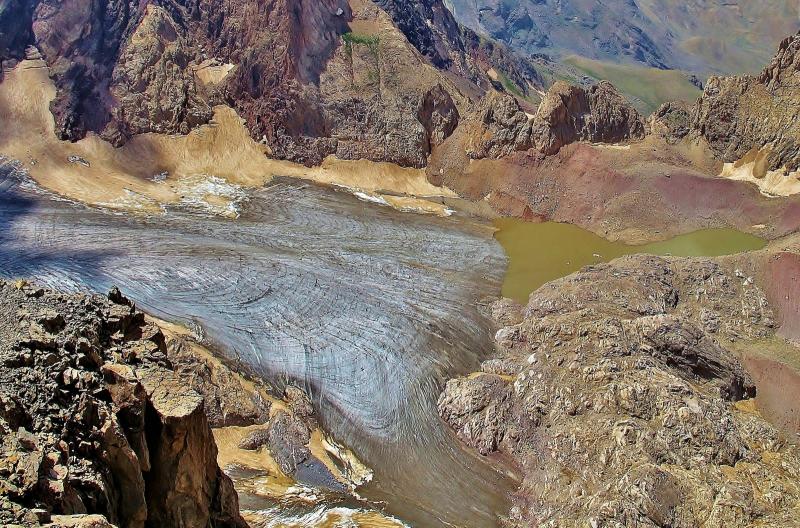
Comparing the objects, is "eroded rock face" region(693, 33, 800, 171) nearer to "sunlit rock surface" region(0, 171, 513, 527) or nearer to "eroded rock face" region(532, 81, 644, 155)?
"eroded rock face" region(532, 81, 644, 155)

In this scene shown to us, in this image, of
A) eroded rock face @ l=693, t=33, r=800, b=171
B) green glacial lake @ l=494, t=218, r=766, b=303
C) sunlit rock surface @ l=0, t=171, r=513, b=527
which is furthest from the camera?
eroded rock face @ l=693, t=33, r=800, b=171

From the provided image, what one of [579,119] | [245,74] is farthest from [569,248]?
[245,74]

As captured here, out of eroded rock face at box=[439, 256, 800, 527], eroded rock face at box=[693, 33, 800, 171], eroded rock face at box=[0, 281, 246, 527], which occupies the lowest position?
eroded rock face at box=[439, 256, 800, 527]

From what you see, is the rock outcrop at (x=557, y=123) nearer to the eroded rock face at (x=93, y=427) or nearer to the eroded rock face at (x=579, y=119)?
the eroded rock face at (x=579, y=119)

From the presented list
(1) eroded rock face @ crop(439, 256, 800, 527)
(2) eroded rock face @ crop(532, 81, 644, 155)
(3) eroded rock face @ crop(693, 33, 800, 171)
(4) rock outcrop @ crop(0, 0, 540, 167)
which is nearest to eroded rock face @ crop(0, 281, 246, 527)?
(1) eroded rock face @ crop(439, 256, 800, 527)

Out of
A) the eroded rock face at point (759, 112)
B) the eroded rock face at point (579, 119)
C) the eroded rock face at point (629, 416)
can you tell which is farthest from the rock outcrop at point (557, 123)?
the eroded rock face at point (629, 416)

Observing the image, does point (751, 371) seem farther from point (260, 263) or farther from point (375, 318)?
point (260, 263)

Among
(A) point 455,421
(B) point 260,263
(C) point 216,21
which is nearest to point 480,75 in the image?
(C) point 216,21
